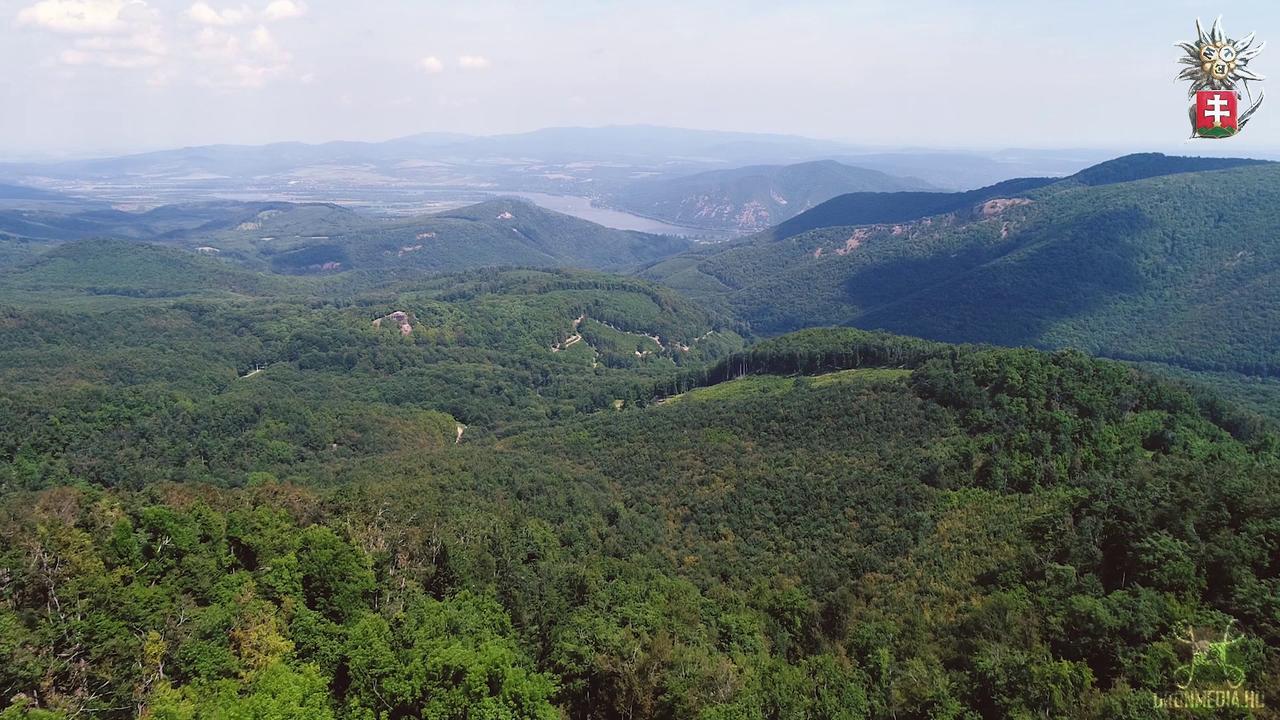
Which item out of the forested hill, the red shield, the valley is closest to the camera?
the forested hill

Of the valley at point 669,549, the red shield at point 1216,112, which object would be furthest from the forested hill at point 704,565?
the red shield at point 1216,112

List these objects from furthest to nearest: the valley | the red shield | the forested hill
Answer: the red shield, the valley, the forested hill

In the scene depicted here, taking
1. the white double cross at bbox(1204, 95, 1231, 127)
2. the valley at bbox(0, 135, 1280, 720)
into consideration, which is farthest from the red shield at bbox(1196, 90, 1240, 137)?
the valley at bbox(0, 135, 1280, 720)

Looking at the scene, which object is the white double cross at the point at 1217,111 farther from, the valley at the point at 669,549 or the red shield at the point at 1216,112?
the valley at the point at 669,549

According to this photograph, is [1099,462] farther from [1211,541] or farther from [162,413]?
[162,413]

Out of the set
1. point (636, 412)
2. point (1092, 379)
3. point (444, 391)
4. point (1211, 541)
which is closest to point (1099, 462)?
point (1092, 379)

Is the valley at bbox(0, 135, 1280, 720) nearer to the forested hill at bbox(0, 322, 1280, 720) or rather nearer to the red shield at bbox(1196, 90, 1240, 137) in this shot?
the forested hill at bbox(0, 322, 1280, 720)
